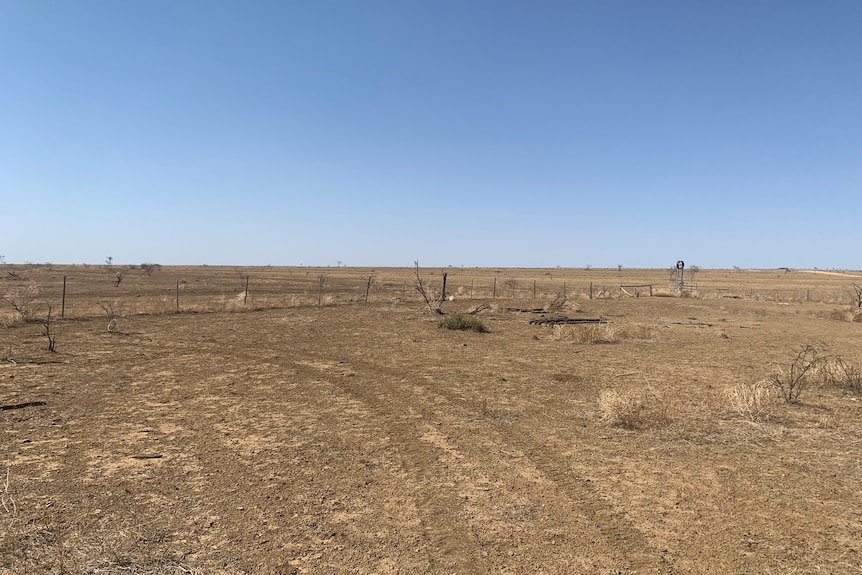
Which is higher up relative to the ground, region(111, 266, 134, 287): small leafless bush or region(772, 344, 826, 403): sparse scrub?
region(111, 266, 134, 287): small leafless bush

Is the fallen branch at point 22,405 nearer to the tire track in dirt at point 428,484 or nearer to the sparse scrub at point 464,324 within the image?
the tire track in dirt at point 428,484

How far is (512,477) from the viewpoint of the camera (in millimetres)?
5391

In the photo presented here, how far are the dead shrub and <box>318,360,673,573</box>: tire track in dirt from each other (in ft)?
4.38

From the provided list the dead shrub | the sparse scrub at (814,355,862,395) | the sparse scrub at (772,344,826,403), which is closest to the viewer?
the dead shrub

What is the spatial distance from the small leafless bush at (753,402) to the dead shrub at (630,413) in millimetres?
1140

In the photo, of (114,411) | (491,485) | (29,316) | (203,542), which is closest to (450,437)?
(491,485)

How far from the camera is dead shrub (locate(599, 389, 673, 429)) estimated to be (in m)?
7.12

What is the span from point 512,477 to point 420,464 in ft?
3.66

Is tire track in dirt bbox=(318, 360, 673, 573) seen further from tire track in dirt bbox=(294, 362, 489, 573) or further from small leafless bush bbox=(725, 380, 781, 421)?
small leafless bush bbox=(725, 380, 781, 421)

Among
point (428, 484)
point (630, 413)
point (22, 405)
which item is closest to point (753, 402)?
point (630, 413)

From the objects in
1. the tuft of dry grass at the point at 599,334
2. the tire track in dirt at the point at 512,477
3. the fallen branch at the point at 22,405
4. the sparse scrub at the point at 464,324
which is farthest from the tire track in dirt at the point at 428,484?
the sparse scrub at the point at 464,324

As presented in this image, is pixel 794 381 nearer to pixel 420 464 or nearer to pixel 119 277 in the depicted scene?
pixel 420 464

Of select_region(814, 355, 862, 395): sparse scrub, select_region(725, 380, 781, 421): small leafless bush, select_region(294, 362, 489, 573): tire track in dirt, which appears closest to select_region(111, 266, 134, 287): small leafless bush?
select_region(294, 362, 489, 573): tire track in dirt

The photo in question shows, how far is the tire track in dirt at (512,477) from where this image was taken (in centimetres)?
393
